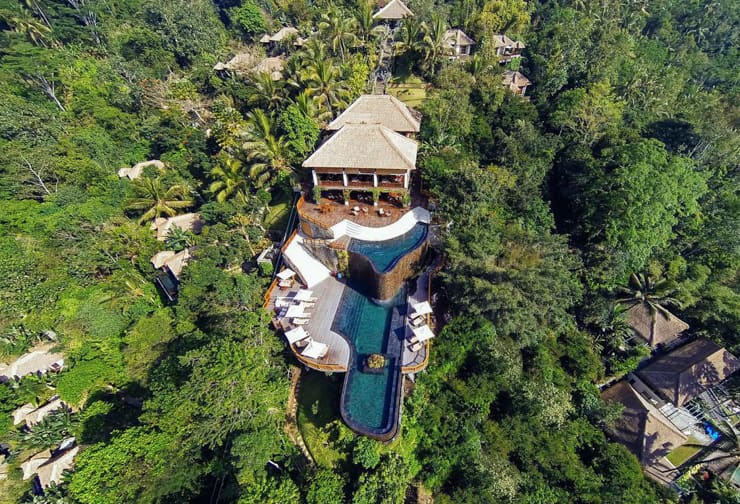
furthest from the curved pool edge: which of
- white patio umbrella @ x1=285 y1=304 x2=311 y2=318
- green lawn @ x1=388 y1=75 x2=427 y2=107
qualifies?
green lawn @ x1=388 y1=75 x2=427 y2=107

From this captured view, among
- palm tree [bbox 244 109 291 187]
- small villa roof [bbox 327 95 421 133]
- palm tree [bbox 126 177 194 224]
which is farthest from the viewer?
palm tree [bbox 126 177 194 224]

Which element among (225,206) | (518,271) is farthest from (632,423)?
(225,206)

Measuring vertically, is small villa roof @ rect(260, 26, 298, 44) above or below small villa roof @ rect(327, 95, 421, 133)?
above

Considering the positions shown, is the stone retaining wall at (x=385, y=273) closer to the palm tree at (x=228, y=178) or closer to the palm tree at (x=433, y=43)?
the palm tree at (x=228, y=178)

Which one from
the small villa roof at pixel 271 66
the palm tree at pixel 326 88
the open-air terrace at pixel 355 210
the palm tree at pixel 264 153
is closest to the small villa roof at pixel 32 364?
the palm tree at pixel 264 153

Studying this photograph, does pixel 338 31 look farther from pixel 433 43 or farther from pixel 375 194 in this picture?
pixel 375 194

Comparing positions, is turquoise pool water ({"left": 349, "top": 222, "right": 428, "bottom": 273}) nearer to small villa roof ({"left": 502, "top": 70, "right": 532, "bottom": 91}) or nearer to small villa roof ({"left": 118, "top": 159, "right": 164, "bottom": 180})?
small villa roof ({"left": 502, "top": 70, "right": 532, "bottom": 91})
